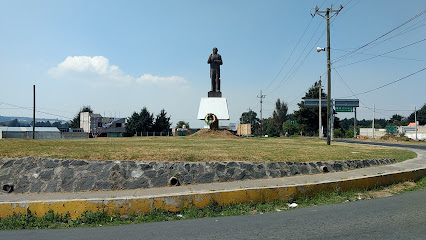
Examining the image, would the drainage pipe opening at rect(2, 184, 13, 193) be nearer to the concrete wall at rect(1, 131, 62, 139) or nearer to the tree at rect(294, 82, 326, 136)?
the concrete wall at rect(1, 131, 62, 139)

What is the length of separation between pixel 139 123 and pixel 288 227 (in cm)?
7005

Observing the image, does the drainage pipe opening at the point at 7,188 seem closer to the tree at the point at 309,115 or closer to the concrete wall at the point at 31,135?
the concrete wall at the point at 31,135

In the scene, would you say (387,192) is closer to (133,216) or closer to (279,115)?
(133,216)

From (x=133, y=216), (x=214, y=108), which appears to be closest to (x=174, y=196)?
(x=133, y=216)

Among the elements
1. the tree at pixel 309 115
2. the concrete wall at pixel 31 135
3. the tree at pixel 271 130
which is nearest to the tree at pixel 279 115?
the tree at pixel 271 130

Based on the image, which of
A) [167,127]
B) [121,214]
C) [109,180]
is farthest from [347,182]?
[167,127]

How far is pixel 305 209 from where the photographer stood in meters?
7.01

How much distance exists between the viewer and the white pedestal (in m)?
31.8

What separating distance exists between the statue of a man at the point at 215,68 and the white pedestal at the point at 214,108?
2396mm

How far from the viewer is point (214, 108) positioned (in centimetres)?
A: 3238

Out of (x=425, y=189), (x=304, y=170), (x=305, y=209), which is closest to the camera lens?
(x=305, y=209)

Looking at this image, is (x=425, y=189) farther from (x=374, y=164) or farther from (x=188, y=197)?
(x=188, y=197)

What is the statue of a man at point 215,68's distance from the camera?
3503cm

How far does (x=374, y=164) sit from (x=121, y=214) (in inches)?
404
